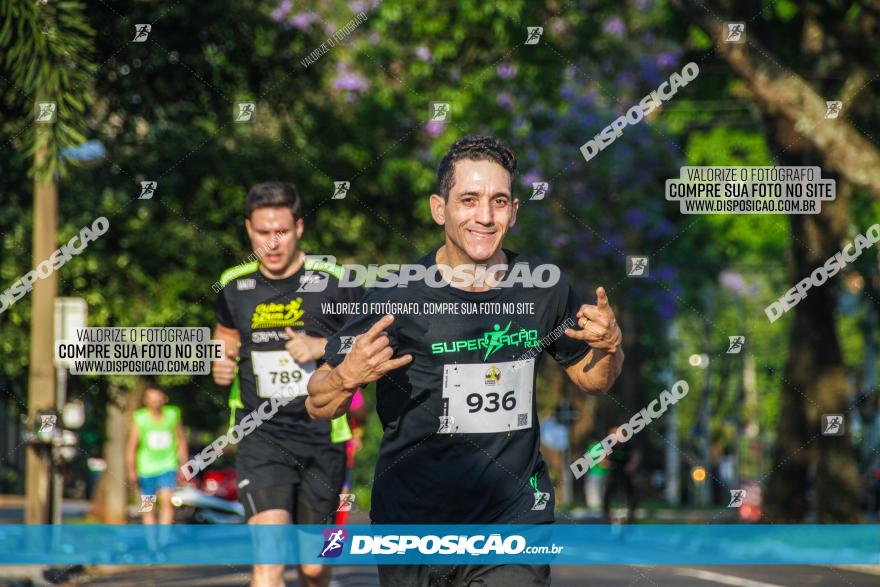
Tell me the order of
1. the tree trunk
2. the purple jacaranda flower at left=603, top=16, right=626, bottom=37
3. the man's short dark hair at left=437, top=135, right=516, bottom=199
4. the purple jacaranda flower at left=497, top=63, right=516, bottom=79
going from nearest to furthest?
the man's short dark hair at left=437, top=135, right=516, bottom=199, the tree trunk, the purple jacaranda flower at left=497, top=63, right=516, bottom=79, the purple jacaranda flower at left=603, top=16, right=626, bottom=37

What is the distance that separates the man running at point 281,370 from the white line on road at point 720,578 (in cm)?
611

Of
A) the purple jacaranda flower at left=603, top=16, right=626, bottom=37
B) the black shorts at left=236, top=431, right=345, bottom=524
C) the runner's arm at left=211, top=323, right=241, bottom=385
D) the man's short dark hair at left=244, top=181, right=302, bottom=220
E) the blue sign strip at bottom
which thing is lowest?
the blue sign strip at bottom

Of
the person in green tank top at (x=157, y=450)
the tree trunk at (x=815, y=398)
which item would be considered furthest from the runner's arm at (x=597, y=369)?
the tree trunk at (x=815, y=398)

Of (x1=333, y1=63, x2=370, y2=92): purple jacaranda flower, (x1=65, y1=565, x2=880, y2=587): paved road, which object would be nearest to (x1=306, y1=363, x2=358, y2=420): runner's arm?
(x1=65, y1=565, x2=880, y2=587): paved road

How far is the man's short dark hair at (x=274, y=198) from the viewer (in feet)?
30.6

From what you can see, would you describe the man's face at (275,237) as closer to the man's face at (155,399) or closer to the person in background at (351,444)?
the person in background at (351,444)

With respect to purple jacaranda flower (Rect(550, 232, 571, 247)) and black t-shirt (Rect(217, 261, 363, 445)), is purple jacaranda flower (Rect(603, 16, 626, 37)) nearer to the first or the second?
purple jacaranda flower (Rect(550, 232, 571, 247))

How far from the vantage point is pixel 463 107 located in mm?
24516

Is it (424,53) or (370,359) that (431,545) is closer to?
(370,359)

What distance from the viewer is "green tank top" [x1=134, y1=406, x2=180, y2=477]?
16.9 metres

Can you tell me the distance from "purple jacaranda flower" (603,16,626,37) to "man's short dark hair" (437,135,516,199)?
20.7 m

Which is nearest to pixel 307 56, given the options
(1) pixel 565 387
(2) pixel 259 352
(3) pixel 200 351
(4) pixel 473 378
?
(3) pixel 200 351

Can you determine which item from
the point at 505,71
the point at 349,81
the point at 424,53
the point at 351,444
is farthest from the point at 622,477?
the point at 351,444

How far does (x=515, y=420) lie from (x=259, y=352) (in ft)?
11.0
